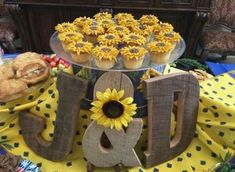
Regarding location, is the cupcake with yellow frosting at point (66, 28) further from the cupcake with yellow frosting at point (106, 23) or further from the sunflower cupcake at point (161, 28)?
the sunflower cupcake at point (161, 28)

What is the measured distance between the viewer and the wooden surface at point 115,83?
779mm

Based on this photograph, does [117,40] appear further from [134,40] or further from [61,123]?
[61,123]

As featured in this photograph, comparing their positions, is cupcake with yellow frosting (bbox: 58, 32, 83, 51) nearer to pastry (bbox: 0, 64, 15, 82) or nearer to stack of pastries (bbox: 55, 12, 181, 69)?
stack of pastries (bbox: 55, 12, 181, 69)

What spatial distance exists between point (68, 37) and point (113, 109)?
10.0 inches

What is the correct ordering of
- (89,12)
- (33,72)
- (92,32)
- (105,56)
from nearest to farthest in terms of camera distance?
(105,56) < (92,32) < (33,72) < (89,12)

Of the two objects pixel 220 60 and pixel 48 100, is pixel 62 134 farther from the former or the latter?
pixel 220 60

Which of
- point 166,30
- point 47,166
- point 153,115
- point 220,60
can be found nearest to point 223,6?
point 220,60

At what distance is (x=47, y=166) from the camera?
90 centimetres

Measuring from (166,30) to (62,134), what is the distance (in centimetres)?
47

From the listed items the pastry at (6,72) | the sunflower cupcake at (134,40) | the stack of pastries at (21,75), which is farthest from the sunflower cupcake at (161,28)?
the pastry at (6,72)

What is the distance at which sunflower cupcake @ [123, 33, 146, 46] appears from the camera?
0.82 m

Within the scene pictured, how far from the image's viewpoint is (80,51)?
0.76 metres

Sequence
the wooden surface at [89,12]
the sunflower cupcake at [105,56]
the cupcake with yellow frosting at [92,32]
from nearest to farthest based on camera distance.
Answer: the sunflower cupcake at [105,56] → the cupcake with yellow frosting at [92,32] → the wooden surface at [89,12]

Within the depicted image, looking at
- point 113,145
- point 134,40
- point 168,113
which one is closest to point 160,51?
point 134,40
